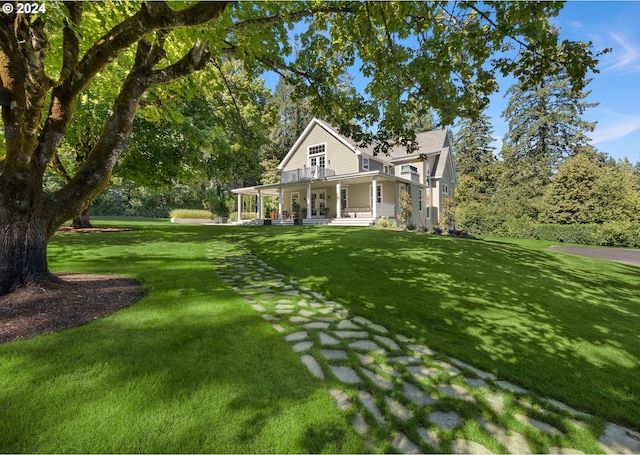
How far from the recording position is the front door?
84.1 feet

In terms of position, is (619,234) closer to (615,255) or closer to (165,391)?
(615,255)

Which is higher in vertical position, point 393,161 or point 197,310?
point 393,161

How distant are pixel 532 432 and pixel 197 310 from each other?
13.2ft

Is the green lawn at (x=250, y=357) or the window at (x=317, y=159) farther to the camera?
the window at (x=317, y=159)

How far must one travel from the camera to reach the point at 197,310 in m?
4.17

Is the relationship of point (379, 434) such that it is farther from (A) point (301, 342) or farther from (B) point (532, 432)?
(A) point (301, 342)

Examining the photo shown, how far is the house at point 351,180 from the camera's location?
22.1 meters

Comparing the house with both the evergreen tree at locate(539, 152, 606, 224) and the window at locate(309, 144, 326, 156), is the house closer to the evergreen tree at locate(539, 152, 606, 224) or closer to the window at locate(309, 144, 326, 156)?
the window at locate(309, 144, 326, 156)

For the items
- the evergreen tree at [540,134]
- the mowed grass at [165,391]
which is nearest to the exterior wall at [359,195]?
the mowed grass at [165,391]

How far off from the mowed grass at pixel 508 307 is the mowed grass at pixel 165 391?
80.3 inches

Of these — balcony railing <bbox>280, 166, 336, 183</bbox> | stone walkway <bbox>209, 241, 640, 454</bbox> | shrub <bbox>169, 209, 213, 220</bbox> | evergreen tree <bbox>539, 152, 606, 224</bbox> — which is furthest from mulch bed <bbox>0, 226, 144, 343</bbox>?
evergreen tree <bbox>539, 152, 606, 224</bbox>

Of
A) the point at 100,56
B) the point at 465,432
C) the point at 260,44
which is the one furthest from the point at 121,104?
the point at 465,432

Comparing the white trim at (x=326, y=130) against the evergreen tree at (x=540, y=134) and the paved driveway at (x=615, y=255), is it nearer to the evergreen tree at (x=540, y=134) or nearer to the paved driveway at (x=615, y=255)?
the paved driveway at (x=615, y=255)

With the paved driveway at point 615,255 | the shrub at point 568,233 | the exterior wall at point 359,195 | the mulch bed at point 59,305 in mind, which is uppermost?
the exterior wall at point 359,195
